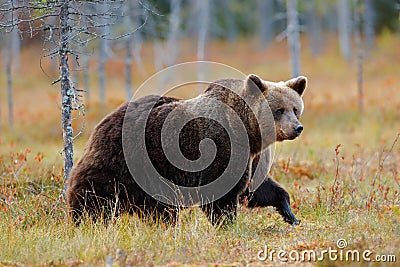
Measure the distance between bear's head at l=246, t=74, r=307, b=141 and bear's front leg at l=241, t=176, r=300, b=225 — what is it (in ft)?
2.38

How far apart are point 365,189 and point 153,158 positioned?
3.55m

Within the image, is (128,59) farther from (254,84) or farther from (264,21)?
(264,21)

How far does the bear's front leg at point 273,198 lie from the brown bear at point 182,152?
295 mm

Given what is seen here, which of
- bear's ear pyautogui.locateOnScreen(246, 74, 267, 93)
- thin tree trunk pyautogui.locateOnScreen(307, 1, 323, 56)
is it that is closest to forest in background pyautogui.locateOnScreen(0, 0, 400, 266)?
bear's ear pyautogui.locateOnScreen(246, 74, 267, 93)

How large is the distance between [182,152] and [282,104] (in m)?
1.34

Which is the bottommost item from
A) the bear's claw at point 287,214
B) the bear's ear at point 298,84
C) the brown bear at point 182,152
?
the bear's claw at point 287,214

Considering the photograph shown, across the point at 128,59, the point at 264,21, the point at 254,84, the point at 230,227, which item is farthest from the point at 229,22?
the point at 230,227

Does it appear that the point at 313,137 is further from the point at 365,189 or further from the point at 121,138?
the point at 121,138

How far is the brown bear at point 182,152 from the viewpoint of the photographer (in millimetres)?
6895

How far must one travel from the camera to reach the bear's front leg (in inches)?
293

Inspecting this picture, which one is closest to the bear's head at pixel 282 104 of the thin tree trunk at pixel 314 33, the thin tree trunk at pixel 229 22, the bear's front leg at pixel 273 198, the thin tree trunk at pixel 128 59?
the bear's front leg at pixel 273 198

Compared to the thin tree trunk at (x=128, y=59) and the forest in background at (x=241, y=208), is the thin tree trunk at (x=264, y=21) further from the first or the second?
the thin tree trunk at (x=128, y=59)

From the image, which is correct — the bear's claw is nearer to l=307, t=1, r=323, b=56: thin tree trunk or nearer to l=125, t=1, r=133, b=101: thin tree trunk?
l=125, t=1, r=133, b=101: thin tree trunk

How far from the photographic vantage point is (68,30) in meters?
7.57
